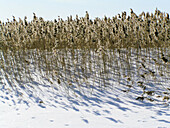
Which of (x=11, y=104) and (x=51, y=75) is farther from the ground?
(x=51, y=75)

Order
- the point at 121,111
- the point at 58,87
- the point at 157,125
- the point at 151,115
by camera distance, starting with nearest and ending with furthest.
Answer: the point at 157,125 < the point at 151,115 < the point at 121,111 < the point at 58,87

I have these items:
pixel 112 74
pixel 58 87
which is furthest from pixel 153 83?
pixel 58 87

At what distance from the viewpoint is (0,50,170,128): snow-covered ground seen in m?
3.28

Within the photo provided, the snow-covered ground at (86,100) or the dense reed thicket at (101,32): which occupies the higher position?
the dense reed thicket at (101,32)

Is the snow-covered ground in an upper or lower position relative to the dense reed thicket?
lower

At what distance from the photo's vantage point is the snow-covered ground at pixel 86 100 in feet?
10.7

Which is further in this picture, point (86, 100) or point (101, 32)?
point (101, 32)

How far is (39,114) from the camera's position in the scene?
3691mm

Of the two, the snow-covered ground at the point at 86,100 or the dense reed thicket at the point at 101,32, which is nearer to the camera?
the snow-covered ground at the point at 86,100

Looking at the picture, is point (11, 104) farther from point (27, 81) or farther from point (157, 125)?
point (157, 125)

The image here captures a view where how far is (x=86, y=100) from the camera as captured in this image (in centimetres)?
427

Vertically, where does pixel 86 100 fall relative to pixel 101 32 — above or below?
below

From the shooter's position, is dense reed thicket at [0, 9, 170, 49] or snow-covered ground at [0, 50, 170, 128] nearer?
snow-covered ground at [0, 50, 170, 128]

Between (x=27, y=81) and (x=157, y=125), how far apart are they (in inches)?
154
